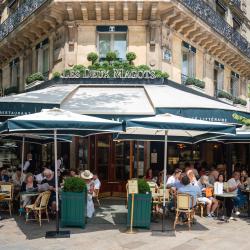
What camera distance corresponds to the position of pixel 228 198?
10.6m

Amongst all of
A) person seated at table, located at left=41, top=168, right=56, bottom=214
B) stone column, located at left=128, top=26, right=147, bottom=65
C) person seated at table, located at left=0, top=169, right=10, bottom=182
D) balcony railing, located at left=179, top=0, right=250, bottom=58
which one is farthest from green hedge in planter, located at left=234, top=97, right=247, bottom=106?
person seated at table, located at left=41, top=168, right=56, bottom=214

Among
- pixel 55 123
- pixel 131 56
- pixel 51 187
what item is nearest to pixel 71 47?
pixel 131 56

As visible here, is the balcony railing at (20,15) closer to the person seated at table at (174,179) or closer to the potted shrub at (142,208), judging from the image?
the person seated at table at (174,179)

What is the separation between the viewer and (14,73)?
2106 cm

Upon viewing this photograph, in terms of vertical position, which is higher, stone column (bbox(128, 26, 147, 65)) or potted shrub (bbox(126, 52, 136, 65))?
stone column (bbox(128, 26, 147, 65))

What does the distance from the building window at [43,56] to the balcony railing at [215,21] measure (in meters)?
6.08

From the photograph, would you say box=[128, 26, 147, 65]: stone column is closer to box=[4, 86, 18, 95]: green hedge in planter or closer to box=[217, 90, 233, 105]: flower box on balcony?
box=[217, 90, 233, 105]: flower box on balcony

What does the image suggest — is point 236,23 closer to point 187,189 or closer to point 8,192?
point 187,189

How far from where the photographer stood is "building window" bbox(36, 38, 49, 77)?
690 inches

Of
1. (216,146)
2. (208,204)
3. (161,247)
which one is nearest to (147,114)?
(208,204)

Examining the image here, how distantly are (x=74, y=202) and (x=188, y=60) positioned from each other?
10.5 meters

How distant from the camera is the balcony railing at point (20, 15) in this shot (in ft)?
55.7

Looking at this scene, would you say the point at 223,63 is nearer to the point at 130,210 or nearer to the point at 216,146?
the point at 216,146

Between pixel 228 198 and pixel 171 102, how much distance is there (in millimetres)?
3599
